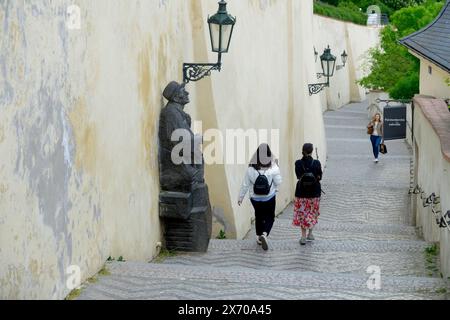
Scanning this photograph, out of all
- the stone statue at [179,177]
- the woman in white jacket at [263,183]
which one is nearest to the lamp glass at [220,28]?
the stone statue at [179,177]

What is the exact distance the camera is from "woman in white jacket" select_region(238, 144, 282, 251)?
9961 millimetres

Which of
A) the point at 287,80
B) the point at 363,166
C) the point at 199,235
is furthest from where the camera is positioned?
the point at 363,166

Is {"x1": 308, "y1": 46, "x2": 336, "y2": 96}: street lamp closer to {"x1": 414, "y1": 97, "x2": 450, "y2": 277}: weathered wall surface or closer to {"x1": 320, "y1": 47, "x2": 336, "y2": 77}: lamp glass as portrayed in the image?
{"x1": 320, "y1": 47, "x2": 336, "y2": 77}: lamp glass

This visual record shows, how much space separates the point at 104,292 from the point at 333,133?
25.8 meters

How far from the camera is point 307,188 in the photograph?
10406mm

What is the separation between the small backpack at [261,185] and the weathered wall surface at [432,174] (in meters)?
1.94

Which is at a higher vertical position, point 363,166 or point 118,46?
point 118,46

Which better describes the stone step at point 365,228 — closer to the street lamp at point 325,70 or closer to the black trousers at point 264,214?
the black trousers at point 264,214

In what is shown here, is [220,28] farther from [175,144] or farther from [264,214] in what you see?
[264,214]

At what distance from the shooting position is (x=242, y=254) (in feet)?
33.0

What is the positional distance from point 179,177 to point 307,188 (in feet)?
5.62

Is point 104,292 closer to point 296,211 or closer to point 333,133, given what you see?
point 296,211

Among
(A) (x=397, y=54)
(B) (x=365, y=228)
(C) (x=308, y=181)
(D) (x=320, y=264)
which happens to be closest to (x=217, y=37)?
(C) (x=308, y=181)

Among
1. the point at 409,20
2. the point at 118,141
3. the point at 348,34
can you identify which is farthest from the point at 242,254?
the point at 348,34
